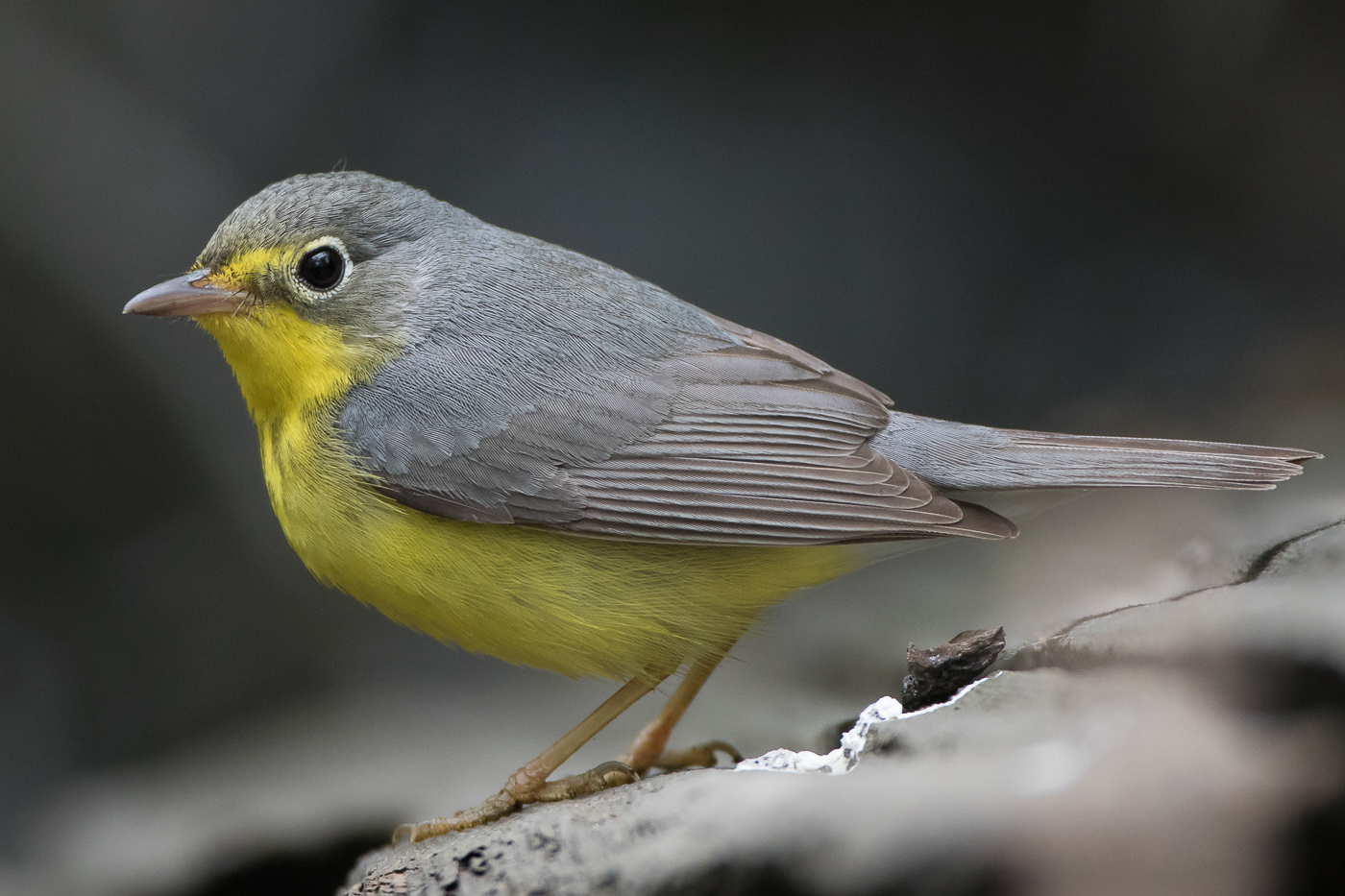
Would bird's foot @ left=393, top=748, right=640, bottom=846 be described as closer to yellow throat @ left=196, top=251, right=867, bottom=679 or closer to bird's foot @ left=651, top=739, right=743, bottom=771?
yellow throat @ left=196, top=251, right=867, bottom=679

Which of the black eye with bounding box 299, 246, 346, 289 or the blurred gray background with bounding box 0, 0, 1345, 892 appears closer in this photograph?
the black eye with bounding box 299, 246, 346, 289

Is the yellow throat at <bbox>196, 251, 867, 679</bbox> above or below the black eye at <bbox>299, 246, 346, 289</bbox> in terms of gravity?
below

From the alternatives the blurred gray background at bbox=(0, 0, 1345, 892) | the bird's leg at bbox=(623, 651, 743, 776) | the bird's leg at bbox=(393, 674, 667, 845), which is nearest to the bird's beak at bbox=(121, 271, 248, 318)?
the bird's leg at bbox=(393, 674, 667, 845)

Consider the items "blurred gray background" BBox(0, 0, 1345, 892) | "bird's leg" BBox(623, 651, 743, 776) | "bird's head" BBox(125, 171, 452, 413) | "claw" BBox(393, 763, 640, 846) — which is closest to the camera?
"claw" BBox(393, 763, 640, 846)

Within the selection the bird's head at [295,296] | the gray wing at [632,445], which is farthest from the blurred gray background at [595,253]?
the bird's head at [295,296]

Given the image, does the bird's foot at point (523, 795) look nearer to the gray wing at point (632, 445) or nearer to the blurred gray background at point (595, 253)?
the gray wing at point (632, 445)

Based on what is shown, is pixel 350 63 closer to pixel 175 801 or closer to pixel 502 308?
pixel 502 308

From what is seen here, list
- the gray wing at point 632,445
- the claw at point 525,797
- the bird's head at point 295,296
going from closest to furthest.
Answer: the gray wing at point 632,445 → the claw at point 525,797 → the bird's head at point 295,296
